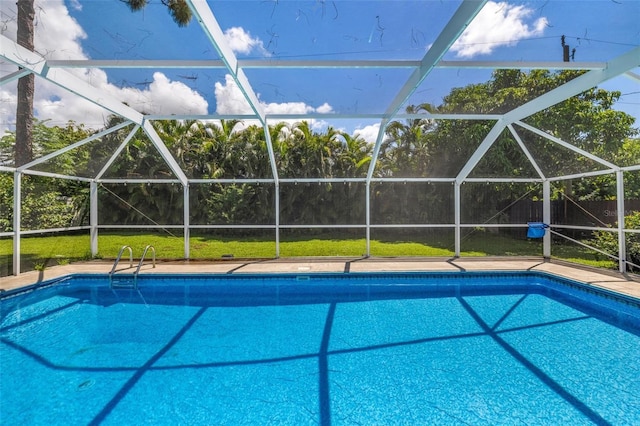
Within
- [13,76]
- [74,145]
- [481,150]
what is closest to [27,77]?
[13,76]

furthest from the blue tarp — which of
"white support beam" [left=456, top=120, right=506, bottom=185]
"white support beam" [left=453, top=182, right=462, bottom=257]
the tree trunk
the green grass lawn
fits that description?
the tree trunk

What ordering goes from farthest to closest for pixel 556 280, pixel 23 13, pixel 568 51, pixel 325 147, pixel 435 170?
1. pixel 325 147
2. pixel 435 170
3. pixel 556 280
4. pixel 568 51
5. pixel 23 13

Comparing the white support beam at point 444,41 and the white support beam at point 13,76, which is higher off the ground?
the white support beam at point 444,41

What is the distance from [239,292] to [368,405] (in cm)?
386

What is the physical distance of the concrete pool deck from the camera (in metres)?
5.61

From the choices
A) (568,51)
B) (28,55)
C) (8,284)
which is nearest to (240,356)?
(28,55)

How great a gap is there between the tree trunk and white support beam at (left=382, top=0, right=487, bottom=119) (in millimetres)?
4374

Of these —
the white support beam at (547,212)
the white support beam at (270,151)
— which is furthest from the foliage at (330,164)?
the white support beam at (547,212)

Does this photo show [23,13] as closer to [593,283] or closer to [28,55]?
[28,55]

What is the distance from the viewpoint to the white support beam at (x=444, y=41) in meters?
2.89

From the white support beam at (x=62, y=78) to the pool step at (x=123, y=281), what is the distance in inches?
117

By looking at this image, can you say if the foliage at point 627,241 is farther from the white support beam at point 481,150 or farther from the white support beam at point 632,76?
the white support beam at point 632,76

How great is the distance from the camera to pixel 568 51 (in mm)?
3979

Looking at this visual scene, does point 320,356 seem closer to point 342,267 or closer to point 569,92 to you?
point 342,267
